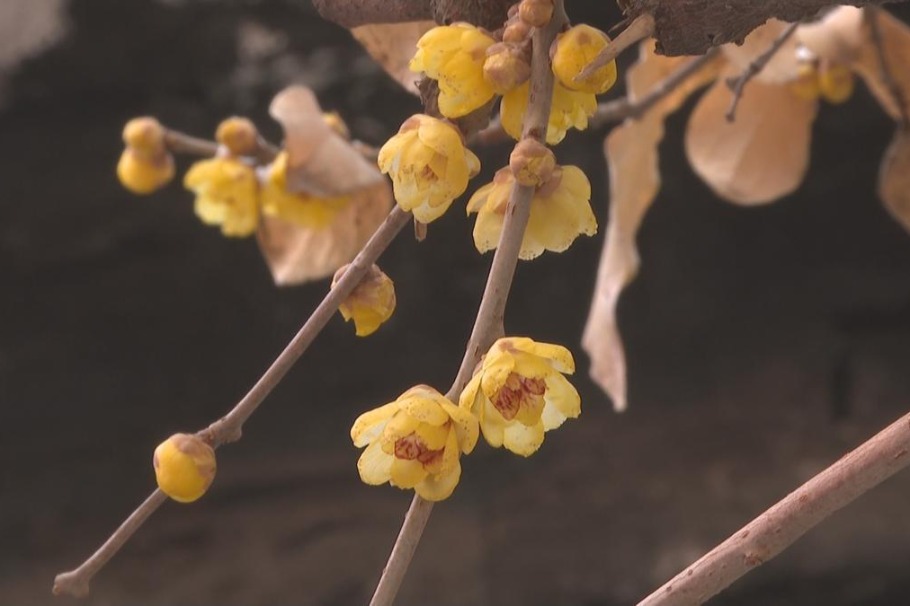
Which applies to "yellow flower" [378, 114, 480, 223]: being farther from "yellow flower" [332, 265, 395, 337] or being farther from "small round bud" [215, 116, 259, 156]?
"small round bud" [215, 116, 259, 156]

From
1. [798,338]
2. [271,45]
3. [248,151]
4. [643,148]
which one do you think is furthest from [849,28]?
[798,338]

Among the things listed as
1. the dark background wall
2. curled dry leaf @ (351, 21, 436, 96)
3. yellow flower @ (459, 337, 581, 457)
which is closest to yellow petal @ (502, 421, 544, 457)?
yellow flower @ (459, 337, 581, 457)

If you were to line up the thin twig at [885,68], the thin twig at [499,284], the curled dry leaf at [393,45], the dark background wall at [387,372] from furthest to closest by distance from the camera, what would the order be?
the dark background wall at [387,372] → the thin twig at [885,68] → the curled dry leaf at [393,45] → the thin twig at [499,284]

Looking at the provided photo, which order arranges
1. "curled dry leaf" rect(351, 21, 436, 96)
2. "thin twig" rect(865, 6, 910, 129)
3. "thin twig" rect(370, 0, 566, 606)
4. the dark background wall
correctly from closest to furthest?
"thin twig" rect(370, 0, 566, 606), "curled dry leaf" rect(351, 21, 436, 96), "thin twig" rect(865, 6, 910, 129), the dark background wall

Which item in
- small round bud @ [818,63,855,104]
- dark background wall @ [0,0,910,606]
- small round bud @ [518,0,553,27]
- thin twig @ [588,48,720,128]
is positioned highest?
small round bud @ [518,0,553,27]

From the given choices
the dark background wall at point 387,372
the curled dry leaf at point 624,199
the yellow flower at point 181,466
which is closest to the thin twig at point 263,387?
the yellow flower at point 181,466

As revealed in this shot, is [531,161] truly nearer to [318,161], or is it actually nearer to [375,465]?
[375,465]

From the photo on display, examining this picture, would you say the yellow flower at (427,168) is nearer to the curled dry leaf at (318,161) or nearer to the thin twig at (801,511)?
the thin twig at (801,511)
